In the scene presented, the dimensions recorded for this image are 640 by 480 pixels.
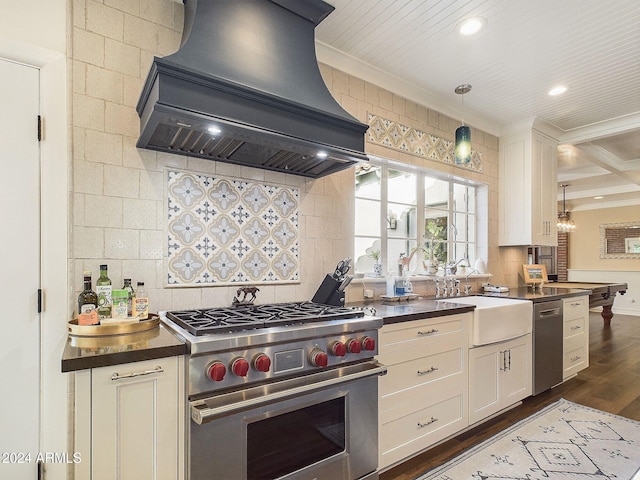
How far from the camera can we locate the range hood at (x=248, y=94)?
1454 millimetres

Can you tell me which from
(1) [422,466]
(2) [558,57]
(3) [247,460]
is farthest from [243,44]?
(1) [422,466]

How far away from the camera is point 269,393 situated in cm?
146

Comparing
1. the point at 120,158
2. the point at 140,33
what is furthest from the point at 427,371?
the point at 140,33

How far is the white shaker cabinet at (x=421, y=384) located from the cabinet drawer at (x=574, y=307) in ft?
5.34

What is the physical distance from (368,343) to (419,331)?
0.51 metres

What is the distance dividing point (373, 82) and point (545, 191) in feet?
8.34

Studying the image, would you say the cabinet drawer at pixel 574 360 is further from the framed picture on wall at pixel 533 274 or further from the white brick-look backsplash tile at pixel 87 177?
the white brick-look backsplash tile at pixel 87 177

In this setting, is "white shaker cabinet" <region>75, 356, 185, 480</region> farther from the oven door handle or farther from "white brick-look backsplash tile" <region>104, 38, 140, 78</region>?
"white brick-look backsplash tile" <region>104, 38, 140, 78</region>

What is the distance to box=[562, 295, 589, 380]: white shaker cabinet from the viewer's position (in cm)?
346

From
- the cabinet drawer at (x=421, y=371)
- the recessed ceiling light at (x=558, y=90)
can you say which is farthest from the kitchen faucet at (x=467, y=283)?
the recessed ceiling light at (x=558, y=90)

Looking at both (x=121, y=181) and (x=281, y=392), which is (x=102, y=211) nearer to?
(x=121, y=181)

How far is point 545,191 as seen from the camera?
4.05m

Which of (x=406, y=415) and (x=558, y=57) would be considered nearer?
A: (x=406, y=415)

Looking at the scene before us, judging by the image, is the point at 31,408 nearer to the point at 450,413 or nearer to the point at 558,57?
the point at 450,413
